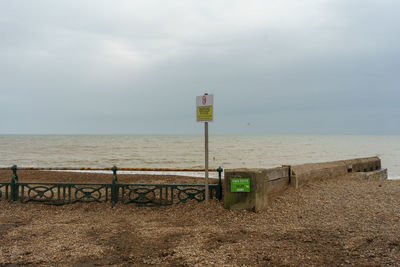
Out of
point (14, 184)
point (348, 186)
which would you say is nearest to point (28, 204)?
point (14, 184)

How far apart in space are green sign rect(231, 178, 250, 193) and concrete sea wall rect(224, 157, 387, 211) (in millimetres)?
63

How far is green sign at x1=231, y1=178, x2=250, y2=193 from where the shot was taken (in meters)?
5.93

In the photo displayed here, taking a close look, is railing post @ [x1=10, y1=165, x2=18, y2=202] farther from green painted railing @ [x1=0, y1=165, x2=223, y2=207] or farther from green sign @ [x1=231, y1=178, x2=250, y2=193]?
green sign @ [x1=231, y1=178, x2=250, y2=193]

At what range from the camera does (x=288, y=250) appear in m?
4.05

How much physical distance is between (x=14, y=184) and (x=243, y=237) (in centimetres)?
604

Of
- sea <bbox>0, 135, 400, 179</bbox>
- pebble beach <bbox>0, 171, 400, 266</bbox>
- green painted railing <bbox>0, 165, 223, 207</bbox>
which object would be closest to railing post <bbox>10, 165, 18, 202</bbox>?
green painted railing <bbox>0, 165, 223, 207</bbox>

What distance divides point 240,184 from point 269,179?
1.07 metres

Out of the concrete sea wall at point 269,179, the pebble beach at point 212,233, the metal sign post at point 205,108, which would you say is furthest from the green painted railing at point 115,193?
the metal sign post at point 205,108

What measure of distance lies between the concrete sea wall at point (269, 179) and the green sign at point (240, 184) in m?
0.06

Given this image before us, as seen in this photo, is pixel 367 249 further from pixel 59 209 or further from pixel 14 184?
pixel 14 184

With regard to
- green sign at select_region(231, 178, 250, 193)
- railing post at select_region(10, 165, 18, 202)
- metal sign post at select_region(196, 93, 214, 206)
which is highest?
metal sign post at select_region(196, 93, 214, 206)

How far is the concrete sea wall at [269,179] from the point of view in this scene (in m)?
5.96

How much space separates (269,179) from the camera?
6660 millimetres

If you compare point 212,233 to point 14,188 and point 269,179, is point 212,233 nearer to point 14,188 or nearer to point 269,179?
point 269,179
